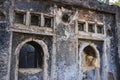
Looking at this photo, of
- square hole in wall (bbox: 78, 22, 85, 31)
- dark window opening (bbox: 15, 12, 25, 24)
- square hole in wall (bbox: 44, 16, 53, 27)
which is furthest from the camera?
square hole in wall (bbox: 78, 22, 85, 31)

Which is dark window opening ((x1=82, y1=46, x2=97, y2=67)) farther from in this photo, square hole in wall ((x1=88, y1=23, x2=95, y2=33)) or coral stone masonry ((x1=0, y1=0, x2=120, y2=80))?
square hole in wall ((x1=88, y1=23, x2=95, y2=33))

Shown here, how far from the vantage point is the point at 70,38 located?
573cm

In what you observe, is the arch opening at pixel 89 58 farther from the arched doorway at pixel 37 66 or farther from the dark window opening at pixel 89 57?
the arched doorway at pixel 37 66

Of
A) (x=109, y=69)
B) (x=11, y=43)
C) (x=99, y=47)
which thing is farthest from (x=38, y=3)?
(x=109, y=69)

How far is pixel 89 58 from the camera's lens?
6598 millimetres

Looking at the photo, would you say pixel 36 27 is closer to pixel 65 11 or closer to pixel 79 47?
pixel 65 11

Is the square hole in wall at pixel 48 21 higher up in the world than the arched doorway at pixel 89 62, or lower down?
higher up

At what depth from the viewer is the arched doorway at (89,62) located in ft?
19.6

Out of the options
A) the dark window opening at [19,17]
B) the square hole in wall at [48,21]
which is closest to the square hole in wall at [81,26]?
the square hole in wall at [48,21]

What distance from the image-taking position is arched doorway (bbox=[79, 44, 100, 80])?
5.99 metres

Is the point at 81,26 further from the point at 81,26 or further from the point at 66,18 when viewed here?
the point at 66,18

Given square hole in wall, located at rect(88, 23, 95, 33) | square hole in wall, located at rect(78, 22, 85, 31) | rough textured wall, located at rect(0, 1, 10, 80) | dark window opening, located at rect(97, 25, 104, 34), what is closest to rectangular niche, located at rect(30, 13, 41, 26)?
rough textured wall, located at rect(0, 1, 10, 80)

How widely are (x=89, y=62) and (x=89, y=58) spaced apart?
0.45ft

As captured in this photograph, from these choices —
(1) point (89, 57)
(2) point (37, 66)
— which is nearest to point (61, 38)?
(2) point (37, 66)
